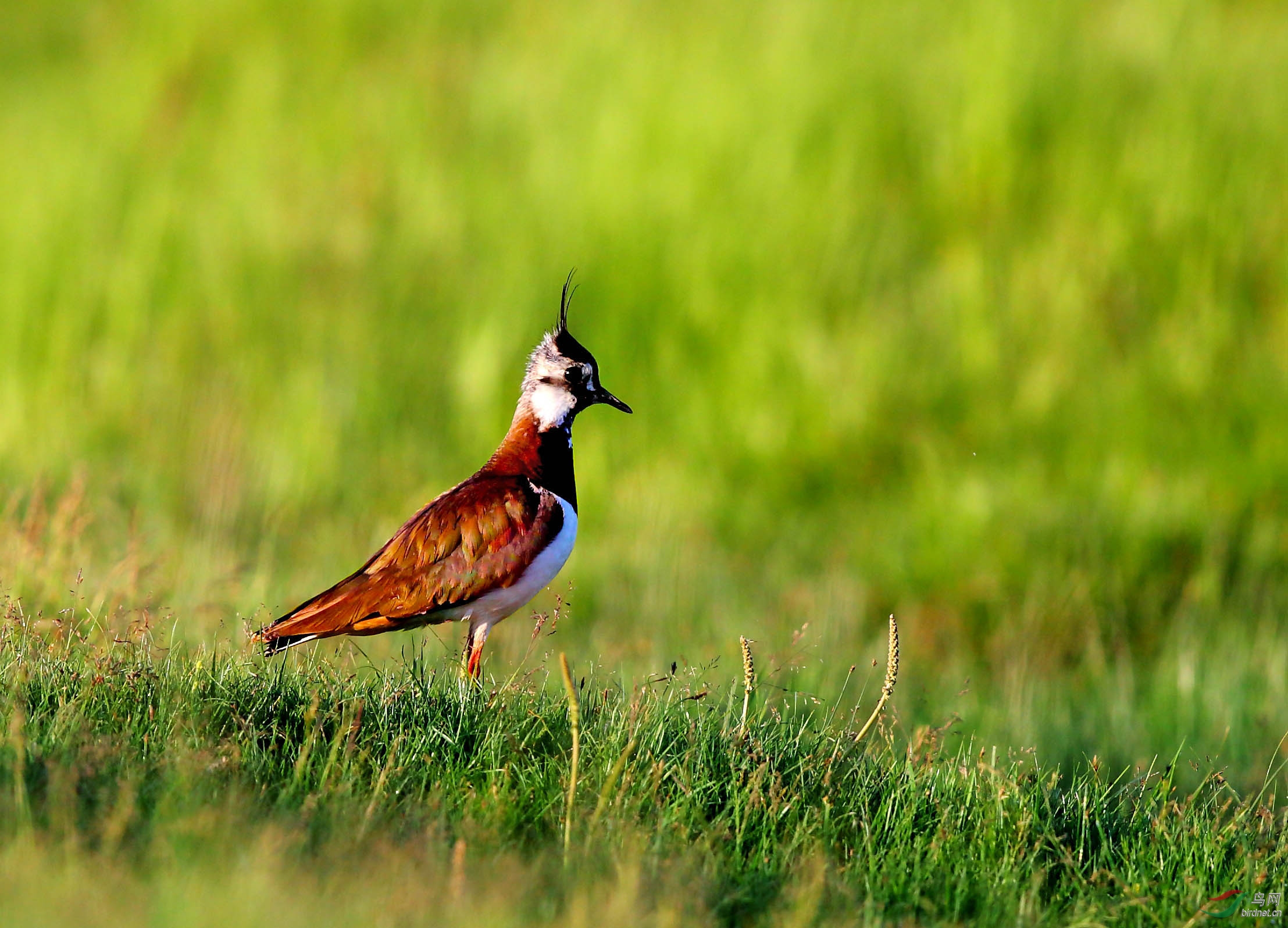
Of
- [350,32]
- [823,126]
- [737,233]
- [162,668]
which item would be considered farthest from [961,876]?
[350,32]

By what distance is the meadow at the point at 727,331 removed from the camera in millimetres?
9680

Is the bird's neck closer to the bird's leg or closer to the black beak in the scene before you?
the black beak

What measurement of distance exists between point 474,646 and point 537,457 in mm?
902

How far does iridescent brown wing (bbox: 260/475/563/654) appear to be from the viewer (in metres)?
5.93

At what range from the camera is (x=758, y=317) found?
12906 millimetres

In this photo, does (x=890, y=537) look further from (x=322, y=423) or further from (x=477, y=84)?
(x=477, y=84)

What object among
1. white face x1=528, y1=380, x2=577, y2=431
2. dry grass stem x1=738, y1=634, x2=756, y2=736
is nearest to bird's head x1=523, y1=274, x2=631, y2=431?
white face x1=528, y1=380, x2=577, y2=431

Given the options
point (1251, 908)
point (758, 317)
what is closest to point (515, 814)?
point (1251, 908)

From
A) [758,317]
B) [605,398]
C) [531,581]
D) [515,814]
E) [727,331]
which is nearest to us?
[515,814]

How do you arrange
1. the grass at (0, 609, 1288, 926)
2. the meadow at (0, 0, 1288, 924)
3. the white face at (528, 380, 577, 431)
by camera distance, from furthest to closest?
1. the meadow at (0, 0, 1288, 924)
2. the white face at (528, 380, 577, 431)
3. the grass at (0, 609, 1288, 926)

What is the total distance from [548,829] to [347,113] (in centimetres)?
1259

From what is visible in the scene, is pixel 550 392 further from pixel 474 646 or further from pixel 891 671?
pixel 891 671

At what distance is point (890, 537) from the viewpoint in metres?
11.7

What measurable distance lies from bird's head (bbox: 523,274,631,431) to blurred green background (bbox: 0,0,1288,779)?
10.6ft
